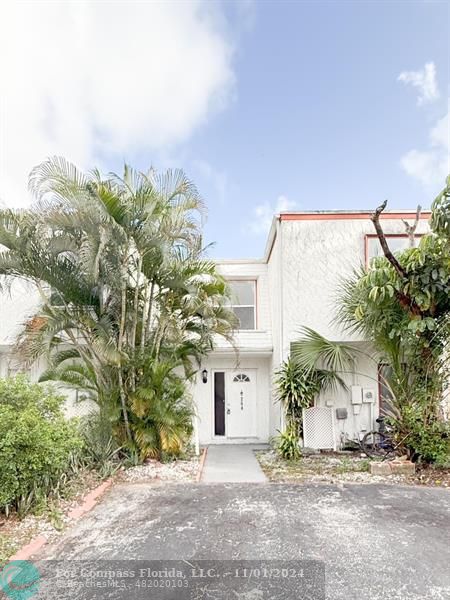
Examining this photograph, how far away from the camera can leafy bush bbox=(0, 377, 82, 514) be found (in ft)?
17.0

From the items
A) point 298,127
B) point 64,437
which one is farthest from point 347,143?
point 64,437

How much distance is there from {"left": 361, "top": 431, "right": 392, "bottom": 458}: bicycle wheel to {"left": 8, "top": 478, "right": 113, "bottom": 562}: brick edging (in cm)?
625

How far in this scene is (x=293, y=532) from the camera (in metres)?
5.05

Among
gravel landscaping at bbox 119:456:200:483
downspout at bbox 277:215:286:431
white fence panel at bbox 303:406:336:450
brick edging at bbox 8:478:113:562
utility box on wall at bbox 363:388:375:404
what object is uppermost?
downspout at bbox 277:215:286:431

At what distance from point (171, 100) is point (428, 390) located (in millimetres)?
10632

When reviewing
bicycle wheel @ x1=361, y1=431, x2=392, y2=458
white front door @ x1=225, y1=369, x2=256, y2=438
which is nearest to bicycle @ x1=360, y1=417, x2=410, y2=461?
bicycle wheel @ x1=361, y1=431, x2=392, y2=458

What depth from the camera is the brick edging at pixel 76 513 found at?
14.4 feet

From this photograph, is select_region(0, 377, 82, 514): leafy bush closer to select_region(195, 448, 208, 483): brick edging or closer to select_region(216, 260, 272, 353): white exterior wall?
select_region(195, 448, 208, 483): brick edging

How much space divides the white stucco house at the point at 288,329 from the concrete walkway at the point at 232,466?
952mm

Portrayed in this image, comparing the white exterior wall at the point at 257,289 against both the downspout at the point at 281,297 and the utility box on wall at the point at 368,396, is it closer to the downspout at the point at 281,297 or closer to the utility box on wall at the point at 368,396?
the downspout at the point at 281,297

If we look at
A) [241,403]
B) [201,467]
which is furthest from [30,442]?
[241,403]

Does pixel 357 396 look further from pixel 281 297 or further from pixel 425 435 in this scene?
pixel 281 297

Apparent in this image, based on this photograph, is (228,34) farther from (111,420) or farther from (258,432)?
(258,432)

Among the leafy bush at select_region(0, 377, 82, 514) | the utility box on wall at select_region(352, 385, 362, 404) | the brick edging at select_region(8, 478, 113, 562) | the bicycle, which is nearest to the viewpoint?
the brick edging at select_region(8, 478, 113, 562)
